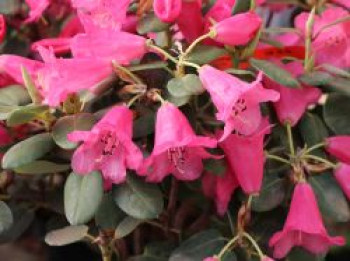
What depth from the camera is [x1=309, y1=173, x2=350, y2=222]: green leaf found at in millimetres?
845

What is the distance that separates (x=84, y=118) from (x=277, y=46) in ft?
0.96

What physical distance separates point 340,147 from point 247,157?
143 mm

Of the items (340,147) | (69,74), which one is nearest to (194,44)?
(69,74)

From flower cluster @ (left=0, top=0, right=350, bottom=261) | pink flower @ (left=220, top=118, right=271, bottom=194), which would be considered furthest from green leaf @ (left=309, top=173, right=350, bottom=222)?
pink flower @ (left=220, top=118, right=271, bottom=194)

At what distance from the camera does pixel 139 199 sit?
2.48 ft

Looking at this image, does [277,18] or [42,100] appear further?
[277,18]

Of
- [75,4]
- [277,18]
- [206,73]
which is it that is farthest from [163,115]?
[277,18]

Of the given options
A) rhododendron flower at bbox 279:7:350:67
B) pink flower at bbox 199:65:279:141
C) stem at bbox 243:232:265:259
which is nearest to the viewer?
pink flower at bbox 199:65:279:141

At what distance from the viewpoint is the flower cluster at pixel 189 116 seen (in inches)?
28.5

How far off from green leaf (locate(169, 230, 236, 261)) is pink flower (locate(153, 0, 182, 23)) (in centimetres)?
29

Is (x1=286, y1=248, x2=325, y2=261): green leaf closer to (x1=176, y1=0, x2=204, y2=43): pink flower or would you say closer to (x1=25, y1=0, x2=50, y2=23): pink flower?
(x1=176, y1=0, x2=204, y2=43): pink flower

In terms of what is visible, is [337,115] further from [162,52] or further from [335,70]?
[162,52]

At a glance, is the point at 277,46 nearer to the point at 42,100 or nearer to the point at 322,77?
the point at 322,77

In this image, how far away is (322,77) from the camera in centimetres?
82
